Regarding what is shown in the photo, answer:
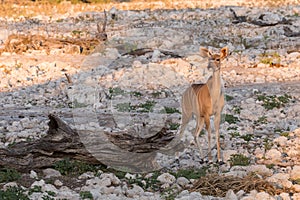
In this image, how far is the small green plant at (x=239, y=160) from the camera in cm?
→ 792

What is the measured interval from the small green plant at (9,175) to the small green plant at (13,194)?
589 mm

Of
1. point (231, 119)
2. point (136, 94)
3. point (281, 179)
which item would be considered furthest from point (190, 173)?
point (136, 94)

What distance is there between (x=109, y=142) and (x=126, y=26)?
1566 cm

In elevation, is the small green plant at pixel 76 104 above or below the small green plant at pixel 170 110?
below

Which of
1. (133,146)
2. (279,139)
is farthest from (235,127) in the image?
(133,146)

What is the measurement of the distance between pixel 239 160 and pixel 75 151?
2.01 m

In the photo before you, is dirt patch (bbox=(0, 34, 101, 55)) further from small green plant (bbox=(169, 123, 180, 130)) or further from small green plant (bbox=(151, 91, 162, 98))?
small green plant (bbox=(169, 123, 180, 130))

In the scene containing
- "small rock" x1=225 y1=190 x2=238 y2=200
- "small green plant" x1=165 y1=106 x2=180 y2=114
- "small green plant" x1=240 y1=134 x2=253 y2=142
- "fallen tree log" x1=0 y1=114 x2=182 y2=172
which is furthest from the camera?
"small green plant" x1=165 y1=106 x2=180 y2=114

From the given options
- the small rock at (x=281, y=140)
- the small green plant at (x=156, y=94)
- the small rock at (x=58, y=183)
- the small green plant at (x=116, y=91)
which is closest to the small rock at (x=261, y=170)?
the small rock at (x=281, y=140)

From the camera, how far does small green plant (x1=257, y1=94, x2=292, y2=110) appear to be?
11.5 m

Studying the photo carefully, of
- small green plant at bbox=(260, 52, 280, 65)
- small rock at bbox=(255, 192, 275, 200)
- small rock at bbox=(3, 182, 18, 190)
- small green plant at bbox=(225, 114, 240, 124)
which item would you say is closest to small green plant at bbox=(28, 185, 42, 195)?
small rock at bbox=(3, 182, 18, 190)

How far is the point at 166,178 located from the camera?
7227 mm

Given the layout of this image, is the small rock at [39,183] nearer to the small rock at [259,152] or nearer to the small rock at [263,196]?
the small rock at [263,196]

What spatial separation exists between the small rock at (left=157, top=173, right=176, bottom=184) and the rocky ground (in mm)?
14
